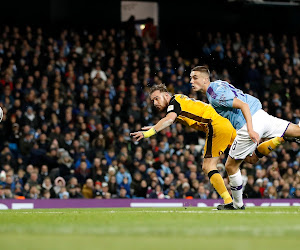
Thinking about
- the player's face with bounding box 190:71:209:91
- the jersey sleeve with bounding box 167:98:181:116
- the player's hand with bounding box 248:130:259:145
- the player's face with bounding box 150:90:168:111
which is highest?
the player's face with bounding box 190:71:209:91

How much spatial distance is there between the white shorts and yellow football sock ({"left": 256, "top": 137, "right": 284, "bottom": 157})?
104 millimetres

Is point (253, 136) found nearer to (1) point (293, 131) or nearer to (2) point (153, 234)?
(1) point (293, 131)

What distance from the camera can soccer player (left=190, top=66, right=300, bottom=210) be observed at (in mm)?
10250

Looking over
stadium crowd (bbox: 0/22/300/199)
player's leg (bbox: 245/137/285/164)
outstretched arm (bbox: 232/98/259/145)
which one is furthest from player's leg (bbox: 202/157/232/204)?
stadium crowd (bbox: 0/22/300/199)

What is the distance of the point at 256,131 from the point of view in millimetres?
10383

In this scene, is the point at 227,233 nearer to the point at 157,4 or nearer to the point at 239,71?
the point at 239,71

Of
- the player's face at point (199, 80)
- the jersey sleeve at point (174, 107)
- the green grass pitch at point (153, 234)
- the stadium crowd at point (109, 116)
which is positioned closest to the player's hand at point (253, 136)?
the player's face at point (199, 80)

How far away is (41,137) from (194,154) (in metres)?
5.32

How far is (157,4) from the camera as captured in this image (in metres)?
30.8

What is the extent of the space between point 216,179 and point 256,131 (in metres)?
1.25

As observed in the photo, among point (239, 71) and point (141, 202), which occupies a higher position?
point (239, 71)

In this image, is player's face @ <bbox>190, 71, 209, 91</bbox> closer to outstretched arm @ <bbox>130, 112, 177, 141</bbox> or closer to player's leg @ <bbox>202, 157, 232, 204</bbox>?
outstretched arm @ <bbox>130, 112, 177, 141</bbox>

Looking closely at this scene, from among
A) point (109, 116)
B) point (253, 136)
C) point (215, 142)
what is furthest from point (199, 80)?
point (109, 116)

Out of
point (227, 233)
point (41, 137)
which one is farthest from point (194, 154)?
point (227, 233)
